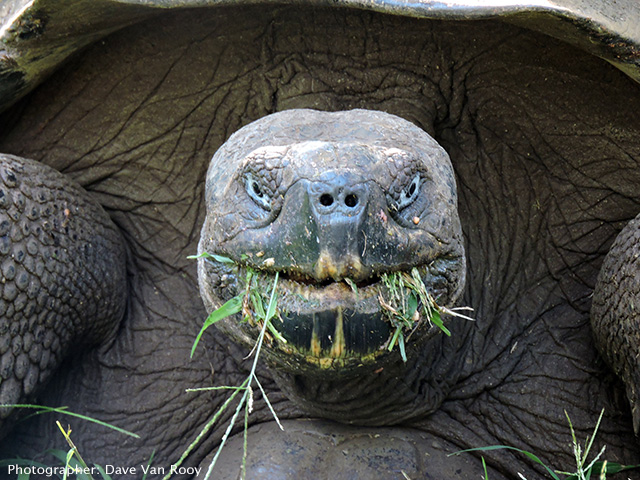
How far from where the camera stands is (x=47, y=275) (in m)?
2.50

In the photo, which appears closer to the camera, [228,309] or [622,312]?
[228,309]

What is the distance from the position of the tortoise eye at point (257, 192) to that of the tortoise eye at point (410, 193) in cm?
35

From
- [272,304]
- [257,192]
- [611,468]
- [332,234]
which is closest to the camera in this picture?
[332,234]

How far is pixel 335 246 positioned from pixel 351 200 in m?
0.12

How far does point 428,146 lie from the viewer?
228 centimetres

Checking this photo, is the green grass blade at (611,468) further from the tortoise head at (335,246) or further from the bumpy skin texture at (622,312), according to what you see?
the tortoise head at (335,246)

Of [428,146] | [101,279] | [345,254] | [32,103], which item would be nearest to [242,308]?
[345,254]

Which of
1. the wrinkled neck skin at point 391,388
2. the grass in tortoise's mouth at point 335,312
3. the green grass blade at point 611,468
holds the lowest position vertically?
the green grass blade at point 611,468

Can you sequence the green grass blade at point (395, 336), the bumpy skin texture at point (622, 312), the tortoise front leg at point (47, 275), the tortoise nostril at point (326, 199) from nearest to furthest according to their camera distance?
1. the tortoise nostril at point (326, 199)
2. the green grass blade at point (395, 336)
3. the bumpy skin texture at point (622, 312)
4. the tortoise front leg at point (47, 275)

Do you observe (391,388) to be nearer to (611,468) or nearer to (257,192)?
(611,468)

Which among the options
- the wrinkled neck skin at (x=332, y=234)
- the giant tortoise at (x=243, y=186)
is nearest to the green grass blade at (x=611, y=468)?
the giant tortoise at (x=243, y=186)

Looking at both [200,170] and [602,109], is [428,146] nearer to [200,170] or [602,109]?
[602,109]

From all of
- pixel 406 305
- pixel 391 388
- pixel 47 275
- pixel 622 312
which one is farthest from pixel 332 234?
pixel 47 275

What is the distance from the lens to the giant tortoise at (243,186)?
2283 millimetres
